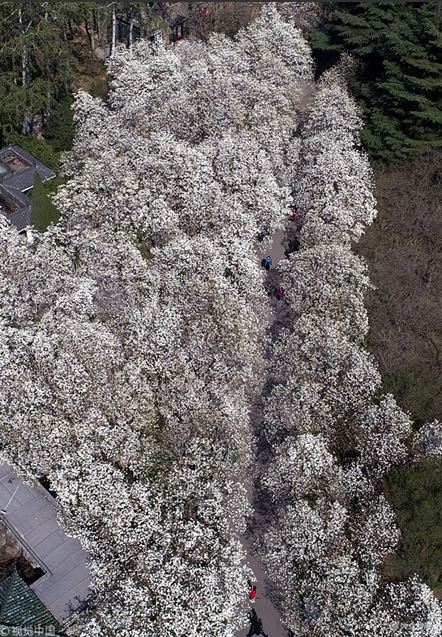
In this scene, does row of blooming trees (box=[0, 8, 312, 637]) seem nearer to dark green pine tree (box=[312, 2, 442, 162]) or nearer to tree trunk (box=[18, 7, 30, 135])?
tree trunk (box=[18, 7, 30, 135])

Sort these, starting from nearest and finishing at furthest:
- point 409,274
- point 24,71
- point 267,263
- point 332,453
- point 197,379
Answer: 1. point 197,379
2. point 332,453
3. point 409,274
4. point 267,263
5. point 24,71

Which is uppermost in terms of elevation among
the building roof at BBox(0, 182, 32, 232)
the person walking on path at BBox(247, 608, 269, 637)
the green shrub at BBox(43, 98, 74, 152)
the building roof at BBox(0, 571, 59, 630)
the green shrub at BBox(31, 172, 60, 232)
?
the green shrub at BBox(43, 98, 74, 152)

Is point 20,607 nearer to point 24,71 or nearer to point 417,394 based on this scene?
point 417,394

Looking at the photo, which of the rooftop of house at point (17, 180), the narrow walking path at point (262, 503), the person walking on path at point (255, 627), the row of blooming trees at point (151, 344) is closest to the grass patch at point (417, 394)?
the row of blooming trees at point (151, 344)

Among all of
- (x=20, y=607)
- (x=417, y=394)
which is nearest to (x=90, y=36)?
(x=417, y=394)

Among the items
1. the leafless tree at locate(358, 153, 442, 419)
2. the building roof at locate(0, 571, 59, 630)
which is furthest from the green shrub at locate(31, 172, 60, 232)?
the building roof at locate(0, 571, 59, 630)

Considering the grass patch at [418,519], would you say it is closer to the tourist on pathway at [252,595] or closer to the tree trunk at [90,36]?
the tourist on pathway at [252,595]

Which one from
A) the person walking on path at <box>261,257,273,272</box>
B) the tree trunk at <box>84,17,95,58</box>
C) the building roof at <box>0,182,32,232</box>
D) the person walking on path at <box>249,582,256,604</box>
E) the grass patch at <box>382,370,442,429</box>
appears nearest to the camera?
the person walking on path at <box>249,582,256,604</box>
